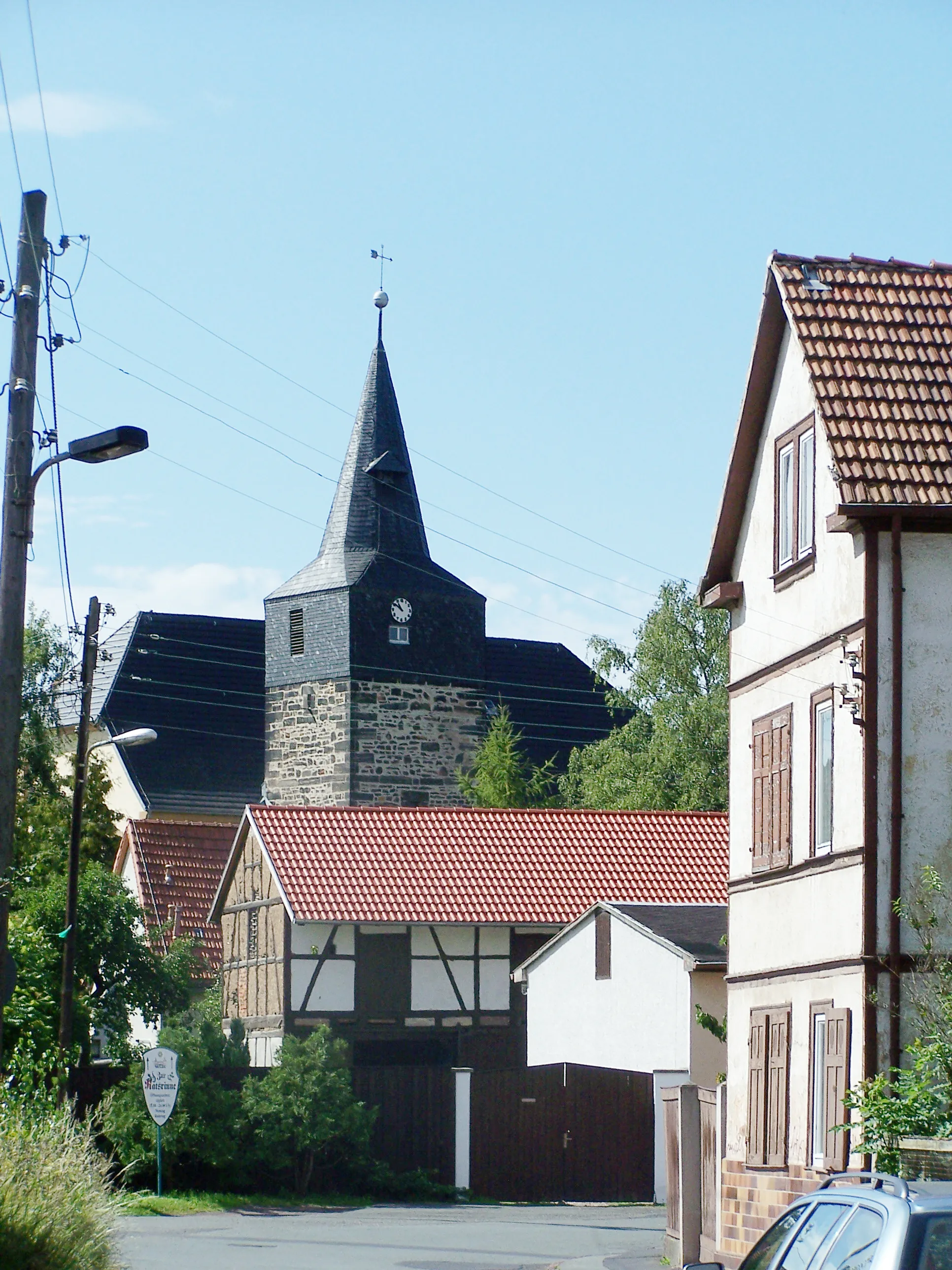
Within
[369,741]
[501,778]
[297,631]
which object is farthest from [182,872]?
[297,631]

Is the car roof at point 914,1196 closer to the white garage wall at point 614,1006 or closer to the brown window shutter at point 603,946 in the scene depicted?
the white garage wall at point 614,1006

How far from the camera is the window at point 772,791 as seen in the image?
61.4ft

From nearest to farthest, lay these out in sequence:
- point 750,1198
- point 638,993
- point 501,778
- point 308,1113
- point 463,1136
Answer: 1. point 750,1198
2. point 308,1113
3. point 638,993
4. point 463,1136
5. point 501,778

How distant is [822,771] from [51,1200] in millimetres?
8625

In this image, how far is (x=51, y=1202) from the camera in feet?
38.0

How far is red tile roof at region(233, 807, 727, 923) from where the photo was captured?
116 ft

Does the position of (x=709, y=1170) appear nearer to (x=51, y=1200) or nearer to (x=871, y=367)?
(x=871, y=367)

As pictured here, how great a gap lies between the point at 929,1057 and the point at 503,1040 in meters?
21.7

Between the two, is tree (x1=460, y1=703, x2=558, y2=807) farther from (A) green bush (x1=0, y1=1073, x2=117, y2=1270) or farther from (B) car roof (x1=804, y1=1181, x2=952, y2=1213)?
(B) car roof (x1=804, y1=1181, x2=952, y2=1213)

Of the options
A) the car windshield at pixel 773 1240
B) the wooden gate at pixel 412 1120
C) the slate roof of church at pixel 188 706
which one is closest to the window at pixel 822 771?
the car windshield at pixel 773 1240

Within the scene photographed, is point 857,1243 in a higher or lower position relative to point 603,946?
lower

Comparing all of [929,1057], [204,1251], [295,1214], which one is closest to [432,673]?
[295,1214]

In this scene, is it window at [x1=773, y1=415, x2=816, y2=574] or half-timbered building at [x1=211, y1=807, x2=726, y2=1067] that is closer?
window at [x1=773, y1=415, x2=816, y2=574]

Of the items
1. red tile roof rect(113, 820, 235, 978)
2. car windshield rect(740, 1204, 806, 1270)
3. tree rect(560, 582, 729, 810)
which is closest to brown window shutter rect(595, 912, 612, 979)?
red tile roof rect(113, 820, 235, 978)
